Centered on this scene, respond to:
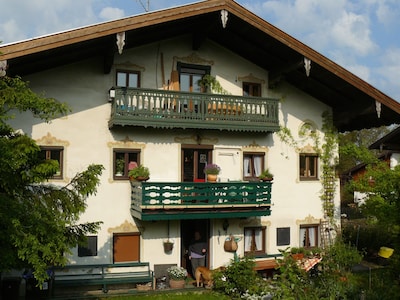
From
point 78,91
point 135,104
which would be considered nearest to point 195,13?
point 135,104

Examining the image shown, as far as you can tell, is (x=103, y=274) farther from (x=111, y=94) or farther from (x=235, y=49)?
(x=235, y=49)

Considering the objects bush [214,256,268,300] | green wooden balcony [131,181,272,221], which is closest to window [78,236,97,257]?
green wooden balcony [131,181,272,221]

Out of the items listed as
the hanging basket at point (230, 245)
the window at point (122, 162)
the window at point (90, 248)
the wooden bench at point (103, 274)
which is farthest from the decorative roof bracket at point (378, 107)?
the window at point (90, 248)

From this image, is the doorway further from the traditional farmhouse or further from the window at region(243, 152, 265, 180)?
the window at region(243, 152, 265, 180)

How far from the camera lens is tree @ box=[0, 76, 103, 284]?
24.4ft

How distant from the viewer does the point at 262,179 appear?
16359 millimetres

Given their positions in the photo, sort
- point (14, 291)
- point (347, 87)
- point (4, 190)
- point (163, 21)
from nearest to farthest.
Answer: point (4, 190) → point (14, 291) → point (163, 21) → point (347, 87)

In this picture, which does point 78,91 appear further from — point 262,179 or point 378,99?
point 378,99

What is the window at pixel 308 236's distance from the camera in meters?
18.0

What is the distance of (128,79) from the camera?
1592 cm

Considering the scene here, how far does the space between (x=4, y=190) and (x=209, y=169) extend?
27.2 feet

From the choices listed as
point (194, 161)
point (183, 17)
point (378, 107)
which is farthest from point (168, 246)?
point (378, 107)

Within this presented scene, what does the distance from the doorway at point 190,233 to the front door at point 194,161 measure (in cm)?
171

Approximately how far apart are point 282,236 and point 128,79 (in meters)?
8.74
